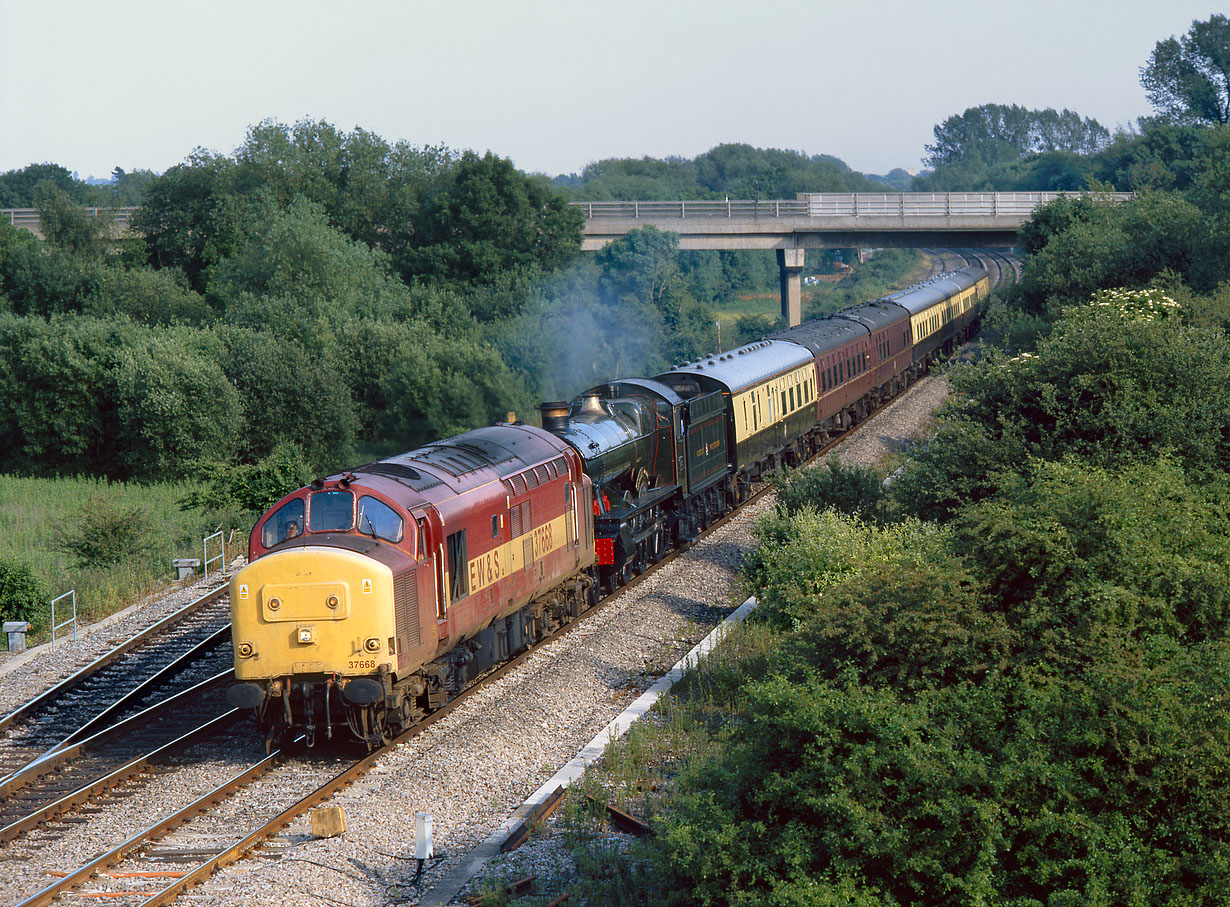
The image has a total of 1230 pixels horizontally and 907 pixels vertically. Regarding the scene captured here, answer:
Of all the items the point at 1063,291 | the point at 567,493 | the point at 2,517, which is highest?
the point at 1063,291

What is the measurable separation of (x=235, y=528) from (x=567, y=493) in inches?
568

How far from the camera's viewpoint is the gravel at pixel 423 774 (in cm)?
1182

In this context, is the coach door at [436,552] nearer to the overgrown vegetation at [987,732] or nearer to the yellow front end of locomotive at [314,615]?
the yellow front end of locomotive at [314,615]

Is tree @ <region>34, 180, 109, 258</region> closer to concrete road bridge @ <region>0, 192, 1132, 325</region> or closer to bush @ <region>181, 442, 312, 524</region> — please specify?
concrete road bridge @ <region>0, 192, 1132, 325</region>

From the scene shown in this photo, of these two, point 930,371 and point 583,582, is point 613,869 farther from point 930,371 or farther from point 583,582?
point 930,371

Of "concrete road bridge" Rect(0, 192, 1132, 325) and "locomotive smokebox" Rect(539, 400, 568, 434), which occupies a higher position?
"concrete road bridge" Rect(0, 192, 1132, 325)

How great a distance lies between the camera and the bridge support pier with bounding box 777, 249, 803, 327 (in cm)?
6562

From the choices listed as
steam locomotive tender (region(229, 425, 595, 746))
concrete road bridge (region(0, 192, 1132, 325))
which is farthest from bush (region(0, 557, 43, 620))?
concrete road bridge (region(0, 192, 1132, 325))

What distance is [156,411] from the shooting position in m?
45.0

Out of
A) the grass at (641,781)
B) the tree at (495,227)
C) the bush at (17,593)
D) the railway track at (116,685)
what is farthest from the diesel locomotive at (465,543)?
the tree at (495,227)

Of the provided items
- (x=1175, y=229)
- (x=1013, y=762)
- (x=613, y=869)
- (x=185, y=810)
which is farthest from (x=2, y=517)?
(x=1175, y=229)

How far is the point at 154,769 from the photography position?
15.1 metres

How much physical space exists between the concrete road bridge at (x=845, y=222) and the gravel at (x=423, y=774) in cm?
4238

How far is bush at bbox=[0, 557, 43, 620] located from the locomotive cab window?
11145 millimetres
